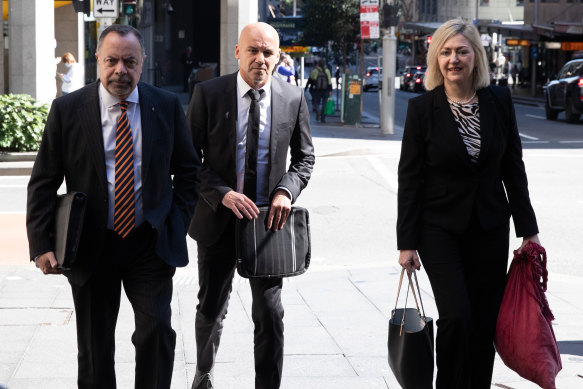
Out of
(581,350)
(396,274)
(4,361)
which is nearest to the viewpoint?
(4,361)

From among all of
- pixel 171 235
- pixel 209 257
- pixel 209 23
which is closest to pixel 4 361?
pixel 209 257

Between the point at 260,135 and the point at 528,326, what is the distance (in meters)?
1.56

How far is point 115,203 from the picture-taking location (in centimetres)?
442

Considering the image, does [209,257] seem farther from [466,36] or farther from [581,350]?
[581,350]

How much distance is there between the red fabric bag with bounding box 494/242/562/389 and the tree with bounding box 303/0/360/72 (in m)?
30.5

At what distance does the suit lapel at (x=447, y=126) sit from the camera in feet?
15.3

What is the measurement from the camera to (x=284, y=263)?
5066 mm

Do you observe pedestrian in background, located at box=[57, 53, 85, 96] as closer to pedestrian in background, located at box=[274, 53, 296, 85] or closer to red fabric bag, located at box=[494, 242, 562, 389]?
pedestrian in background, located at box=[274, 53, 296, 85]

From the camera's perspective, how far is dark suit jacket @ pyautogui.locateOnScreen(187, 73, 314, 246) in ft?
16.7

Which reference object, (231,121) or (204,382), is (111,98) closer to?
(231,121)

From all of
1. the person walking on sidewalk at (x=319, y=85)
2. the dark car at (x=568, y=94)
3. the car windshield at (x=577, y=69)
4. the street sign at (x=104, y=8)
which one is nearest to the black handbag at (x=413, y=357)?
the street sign at (x=104, y=8)

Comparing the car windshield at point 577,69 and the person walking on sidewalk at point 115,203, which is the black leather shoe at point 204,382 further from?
the car windshield at point 577,69

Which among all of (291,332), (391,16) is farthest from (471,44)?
(391,16)

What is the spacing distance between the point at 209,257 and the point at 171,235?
642mm
